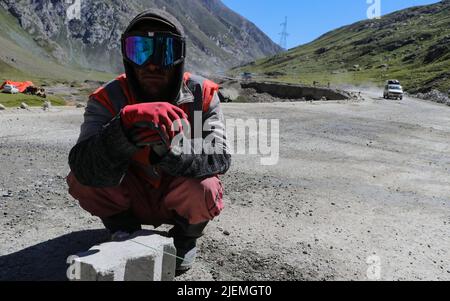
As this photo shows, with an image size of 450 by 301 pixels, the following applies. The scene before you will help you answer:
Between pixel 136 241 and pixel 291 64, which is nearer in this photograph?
pixel 136 241

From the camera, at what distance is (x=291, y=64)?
16500 centimetres

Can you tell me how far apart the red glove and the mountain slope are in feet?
213

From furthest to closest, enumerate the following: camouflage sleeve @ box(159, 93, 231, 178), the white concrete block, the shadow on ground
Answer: the shadow on ground
camouflage sleeve @ box(159, 93, 231, 178)
the white concrete block

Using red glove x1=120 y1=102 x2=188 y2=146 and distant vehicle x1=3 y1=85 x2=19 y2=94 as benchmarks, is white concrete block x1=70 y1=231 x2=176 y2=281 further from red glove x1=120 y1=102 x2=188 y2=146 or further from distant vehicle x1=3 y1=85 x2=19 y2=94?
distant vehicle x1=3 y1=85 x2=19 y2=94

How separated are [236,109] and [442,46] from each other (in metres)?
85.7

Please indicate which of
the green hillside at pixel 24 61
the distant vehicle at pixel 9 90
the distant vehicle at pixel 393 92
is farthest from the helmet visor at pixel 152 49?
the green hillside at pixel 24 61

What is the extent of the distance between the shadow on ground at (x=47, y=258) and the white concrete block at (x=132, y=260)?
719 millimetres

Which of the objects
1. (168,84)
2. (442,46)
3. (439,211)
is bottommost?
(439,211)

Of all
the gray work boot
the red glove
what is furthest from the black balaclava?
the gray work boot

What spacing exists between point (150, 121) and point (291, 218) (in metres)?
3.15

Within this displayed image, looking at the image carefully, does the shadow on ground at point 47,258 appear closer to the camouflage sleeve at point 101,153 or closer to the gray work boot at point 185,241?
the camouflage sleeve at point 101,153

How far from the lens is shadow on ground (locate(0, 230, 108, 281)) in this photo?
148 inches
